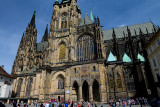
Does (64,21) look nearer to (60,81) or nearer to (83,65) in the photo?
(83,65)

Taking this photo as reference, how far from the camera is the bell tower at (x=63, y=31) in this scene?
31.2 meters

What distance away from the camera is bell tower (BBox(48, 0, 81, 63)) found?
31.2 metres

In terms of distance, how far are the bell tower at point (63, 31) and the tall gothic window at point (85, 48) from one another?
1553 millimetres

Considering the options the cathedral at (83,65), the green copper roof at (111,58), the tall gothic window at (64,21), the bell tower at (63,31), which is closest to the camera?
the cathedral at (83,65)

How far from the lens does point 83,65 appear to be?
84.6ft

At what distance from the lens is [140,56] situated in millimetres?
27391

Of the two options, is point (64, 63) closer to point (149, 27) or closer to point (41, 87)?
point (41, 87)

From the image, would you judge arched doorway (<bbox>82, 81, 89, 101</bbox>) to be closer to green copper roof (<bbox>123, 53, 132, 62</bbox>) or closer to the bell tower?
the bell tower

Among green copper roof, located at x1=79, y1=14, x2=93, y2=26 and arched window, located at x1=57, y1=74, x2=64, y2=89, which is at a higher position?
green copper roof, located at x1=79, y1=14, x2=93, y2=26

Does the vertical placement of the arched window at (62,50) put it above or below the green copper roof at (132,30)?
below

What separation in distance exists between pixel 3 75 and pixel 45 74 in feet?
29.2

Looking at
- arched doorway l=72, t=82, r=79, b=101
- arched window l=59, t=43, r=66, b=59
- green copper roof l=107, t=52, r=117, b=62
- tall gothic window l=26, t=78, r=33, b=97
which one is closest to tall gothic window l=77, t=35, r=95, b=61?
green copper roof l=107, t=52, r=117, b=62

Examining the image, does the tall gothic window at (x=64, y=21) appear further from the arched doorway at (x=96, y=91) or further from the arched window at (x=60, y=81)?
the arched doorway at (x=96, y=91)

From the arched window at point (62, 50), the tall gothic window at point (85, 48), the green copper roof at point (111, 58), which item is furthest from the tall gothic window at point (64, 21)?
the green copper roof at point (111, 58)
